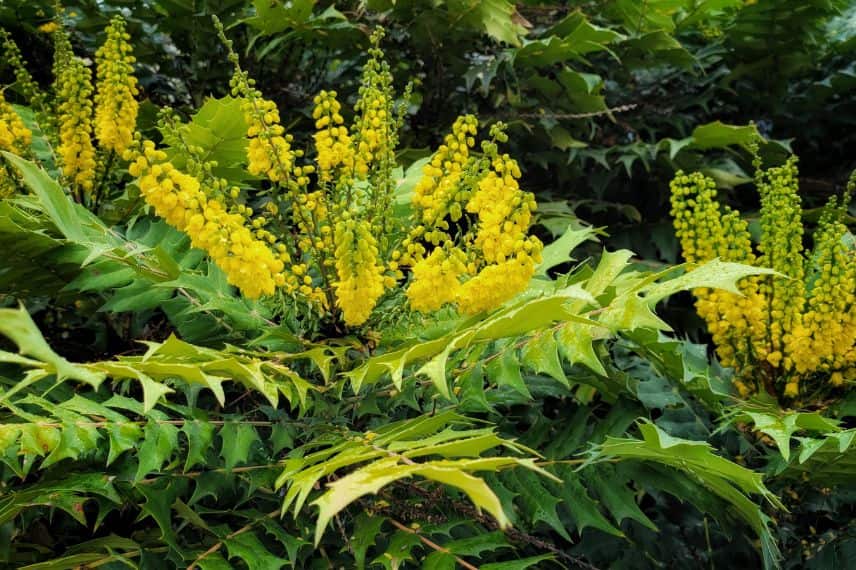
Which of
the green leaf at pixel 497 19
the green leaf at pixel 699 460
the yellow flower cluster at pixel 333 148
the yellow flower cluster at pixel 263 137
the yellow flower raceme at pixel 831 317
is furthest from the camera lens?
the green leaf at pixel 497 19

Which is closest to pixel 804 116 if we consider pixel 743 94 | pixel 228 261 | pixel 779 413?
pixel 743 94

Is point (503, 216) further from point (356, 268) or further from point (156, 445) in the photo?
point (156, 445)

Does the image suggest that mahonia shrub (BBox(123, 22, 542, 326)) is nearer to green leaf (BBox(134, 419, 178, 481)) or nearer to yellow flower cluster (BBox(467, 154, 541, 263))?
yellow flower cluster (BBox(467, 154, 541, 263))

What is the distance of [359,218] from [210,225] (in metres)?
0.37

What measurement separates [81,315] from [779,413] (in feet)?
5.47

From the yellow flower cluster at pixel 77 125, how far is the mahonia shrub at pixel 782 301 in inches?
52.2

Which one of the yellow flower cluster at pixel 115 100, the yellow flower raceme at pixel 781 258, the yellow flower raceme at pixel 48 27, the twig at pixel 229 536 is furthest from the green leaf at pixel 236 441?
the yellow flower raceme at pixel 48 27

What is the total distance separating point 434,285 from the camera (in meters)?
1.36

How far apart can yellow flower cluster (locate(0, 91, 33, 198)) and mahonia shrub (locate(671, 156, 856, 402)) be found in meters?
1.46

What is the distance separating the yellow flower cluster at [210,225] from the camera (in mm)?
1318

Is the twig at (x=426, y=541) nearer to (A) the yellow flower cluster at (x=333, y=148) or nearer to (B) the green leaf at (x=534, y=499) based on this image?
(B) the green leaf at (x=534, y=499)

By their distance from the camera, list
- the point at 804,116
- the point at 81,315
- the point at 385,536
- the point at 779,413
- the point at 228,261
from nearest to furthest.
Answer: the point at 228,261 → the point at 385,536 → the point at 779,413 → the point at 81,315 → the point at 804,116

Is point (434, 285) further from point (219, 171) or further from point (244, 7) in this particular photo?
A: point (244, 7)

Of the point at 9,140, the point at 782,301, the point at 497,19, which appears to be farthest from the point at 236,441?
the point at 497,19
